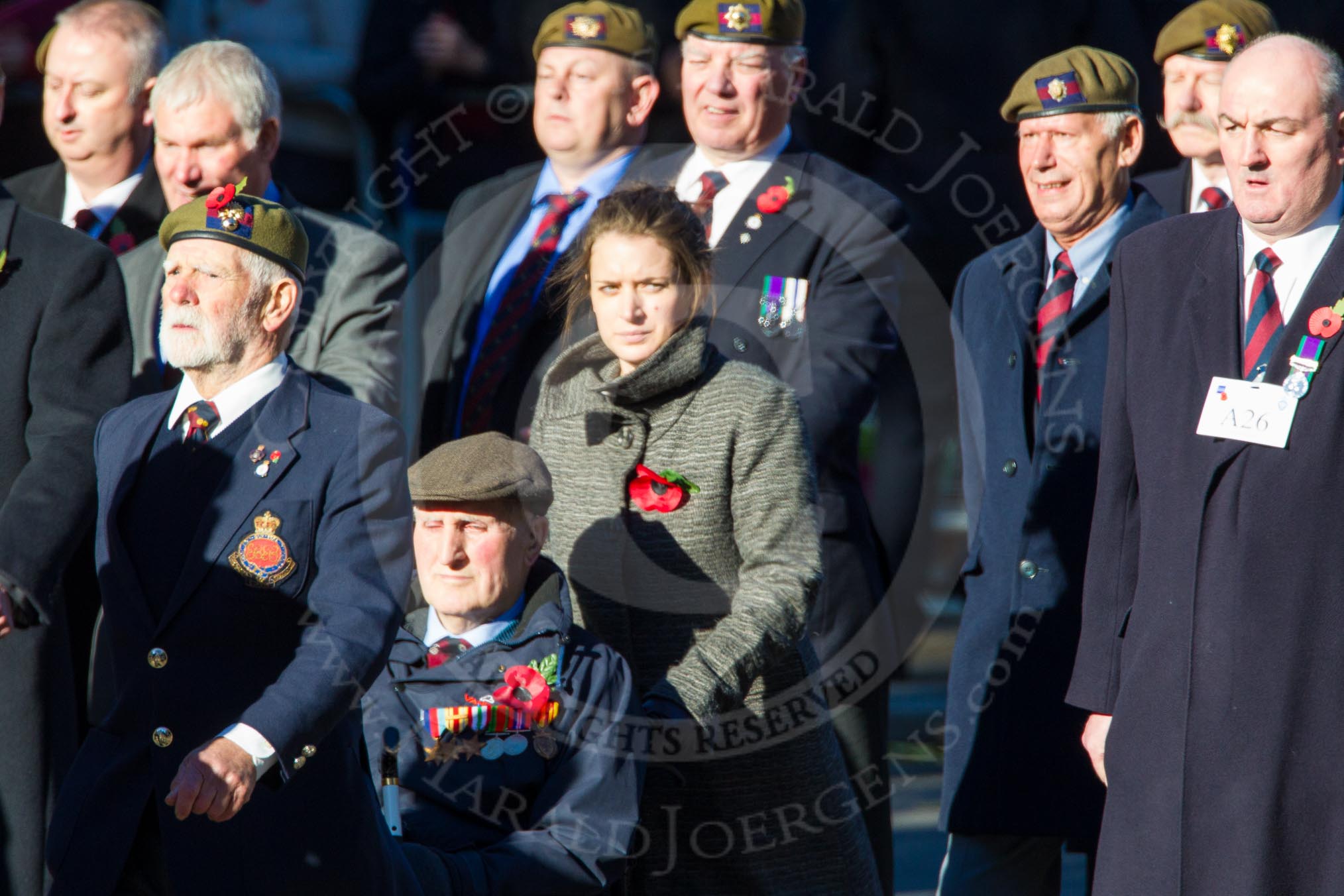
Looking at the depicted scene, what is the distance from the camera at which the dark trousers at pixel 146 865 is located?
129 inches

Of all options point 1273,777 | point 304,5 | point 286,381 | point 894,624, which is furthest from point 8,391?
point 304,5

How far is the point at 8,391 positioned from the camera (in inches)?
156

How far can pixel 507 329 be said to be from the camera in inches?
184

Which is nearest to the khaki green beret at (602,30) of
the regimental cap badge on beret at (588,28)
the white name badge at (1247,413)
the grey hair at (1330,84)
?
the regimental cap badge on beret at (588,28)

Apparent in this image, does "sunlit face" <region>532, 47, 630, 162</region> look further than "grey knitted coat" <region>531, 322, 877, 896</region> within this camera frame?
Yes

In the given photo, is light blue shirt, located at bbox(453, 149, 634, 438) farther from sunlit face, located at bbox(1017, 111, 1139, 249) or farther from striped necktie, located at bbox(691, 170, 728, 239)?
sunlit face, located at bbox(1017, 111, 1139, 249)

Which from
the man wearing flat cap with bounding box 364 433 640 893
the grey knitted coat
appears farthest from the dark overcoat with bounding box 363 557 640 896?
the grey knitted coat

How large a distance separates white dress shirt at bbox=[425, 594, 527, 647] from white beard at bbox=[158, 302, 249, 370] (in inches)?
29.2

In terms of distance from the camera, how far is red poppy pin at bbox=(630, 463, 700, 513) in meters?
3.79

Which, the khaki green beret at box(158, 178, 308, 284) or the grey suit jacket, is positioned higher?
the khaki green beret at box(158, 178, 308, 284)

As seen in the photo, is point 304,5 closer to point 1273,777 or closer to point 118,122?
point 118,122

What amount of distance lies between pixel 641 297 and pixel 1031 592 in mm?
1219

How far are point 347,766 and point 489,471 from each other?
697 mm

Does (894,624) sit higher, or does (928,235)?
(928,235)
